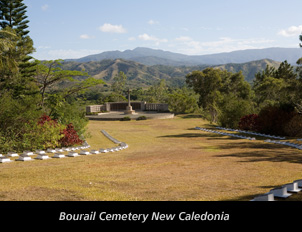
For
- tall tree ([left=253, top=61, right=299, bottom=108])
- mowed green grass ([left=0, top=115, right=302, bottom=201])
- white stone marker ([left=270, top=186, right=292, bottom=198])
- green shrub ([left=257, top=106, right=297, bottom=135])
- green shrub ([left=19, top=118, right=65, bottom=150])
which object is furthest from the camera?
tall tree ([left=253, top=61, right=299, bottom=108])

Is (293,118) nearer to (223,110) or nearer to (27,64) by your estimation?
(223,110)

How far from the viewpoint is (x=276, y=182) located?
6352mm

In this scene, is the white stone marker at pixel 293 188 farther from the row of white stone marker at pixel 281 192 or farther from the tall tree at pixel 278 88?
the tall tree at pixel 278 88

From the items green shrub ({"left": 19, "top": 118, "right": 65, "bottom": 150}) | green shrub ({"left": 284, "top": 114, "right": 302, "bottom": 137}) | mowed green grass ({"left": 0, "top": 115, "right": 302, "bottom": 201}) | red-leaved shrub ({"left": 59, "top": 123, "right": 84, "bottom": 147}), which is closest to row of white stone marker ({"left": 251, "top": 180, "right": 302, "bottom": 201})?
mowed green grass ({"left": 0, "top": 115, "right": 302, "bottom": 201})

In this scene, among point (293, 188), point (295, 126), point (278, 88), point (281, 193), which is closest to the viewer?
point (281, 193)

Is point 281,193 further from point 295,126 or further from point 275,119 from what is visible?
point 275,119

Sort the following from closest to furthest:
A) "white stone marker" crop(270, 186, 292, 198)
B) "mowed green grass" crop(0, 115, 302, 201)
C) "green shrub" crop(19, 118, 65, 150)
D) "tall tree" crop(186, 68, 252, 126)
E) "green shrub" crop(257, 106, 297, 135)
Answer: "white stone marker" crop(270, 186, 292, 198), "mowed green grass" crop(0, 115, 302, 201), "green shrub" crop(19, 118, 65, 150), "green shrub" crop(257, 106, 297, 135), "tall tree" crop(186, 68, 252, 126)

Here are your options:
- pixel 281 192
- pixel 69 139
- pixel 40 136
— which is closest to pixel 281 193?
pixel 281 192

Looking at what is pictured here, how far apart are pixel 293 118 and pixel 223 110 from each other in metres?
8.95

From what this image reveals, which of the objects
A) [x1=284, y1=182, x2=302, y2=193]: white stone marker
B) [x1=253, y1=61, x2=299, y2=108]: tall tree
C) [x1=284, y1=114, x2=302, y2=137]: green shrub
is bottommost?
[x1=284, y1=114, x2=302, y2=137]: green shrub

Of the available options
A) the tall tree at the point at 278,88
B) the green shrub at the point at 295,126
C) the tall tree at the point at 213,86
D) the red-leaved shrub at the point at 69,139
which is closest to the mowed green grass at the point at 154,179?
the red-leaved shrub at the point at 69,139

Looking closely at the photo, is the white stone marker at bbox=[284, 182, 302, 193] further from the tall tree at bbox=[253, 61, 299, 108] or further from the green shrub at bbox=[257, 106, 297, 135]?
the tall tree at bbox=[253, 61, 299, 108]

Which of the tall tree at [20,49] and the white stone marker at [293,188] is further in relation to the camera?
the tall tree at [20,49]

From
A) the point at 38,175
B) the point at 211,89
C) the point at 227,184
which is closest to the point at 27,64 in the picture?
the point at 38,175
